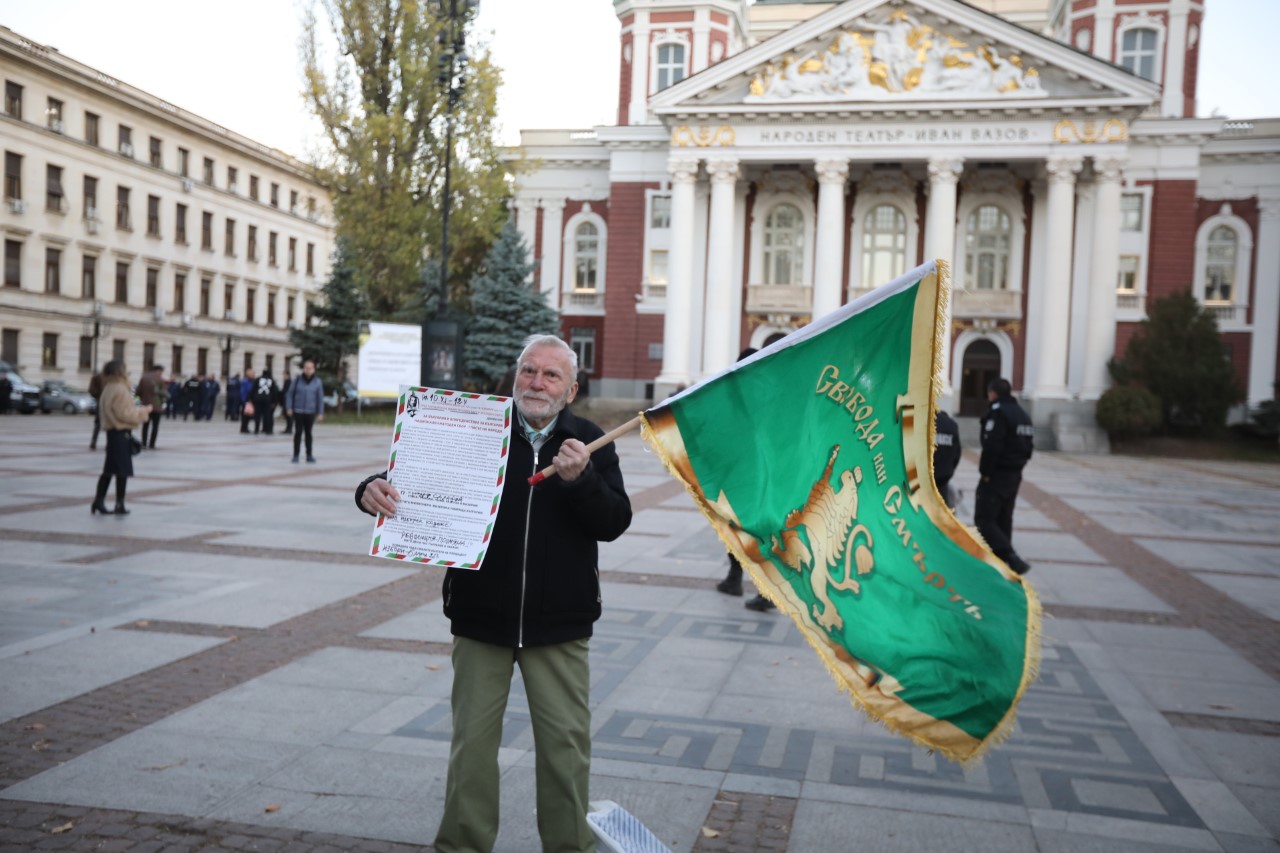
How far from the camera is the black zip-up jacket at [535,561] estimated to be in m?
3.73

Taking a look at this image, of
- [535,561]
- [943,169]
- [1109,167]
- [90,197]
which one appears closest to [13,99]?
[90,197]

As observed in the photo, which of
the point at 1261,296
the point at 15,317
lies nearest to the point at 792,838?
the point at 1261,296

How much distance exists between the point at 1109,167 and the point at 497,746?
44710 mm

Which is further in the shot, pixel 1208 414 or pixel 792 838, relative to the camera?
pixel 1208 414

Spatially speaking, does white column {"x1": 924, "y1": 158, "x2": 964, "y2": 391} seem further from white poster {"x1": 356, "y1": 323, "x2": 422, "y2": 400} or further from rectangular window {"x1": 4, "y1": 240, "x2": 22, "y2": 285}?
rectangular window {"x1": 4, "y1": 240, "x2": 22, "y2": 285}

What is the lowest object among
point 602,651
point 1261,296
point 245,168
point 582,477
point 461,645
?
point 602,651

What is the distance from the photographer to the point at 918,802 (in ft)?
16.0

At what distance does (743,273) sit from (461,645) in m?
46.9

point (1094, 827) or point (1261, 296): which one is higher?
point (1261, 296)

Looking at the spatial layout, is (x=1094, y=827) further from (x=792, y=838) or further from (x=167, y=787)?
(x=167, y=787)

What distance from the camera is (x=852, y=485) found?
406cm

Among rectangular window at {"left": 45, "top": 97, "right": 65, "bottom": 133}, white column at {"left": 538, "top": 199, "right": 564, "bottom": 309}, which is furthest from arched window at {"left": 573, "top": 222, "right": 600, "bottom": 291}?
rectangular window at {"left": 45, "top": 97, "right": 65, "bottom": 133}

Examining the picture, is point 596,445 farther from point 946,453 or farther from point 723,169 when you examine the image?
point 723,169

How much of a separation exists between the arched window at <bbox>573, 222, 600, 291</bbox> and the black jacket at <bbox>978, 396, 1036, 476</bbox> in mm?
43571
